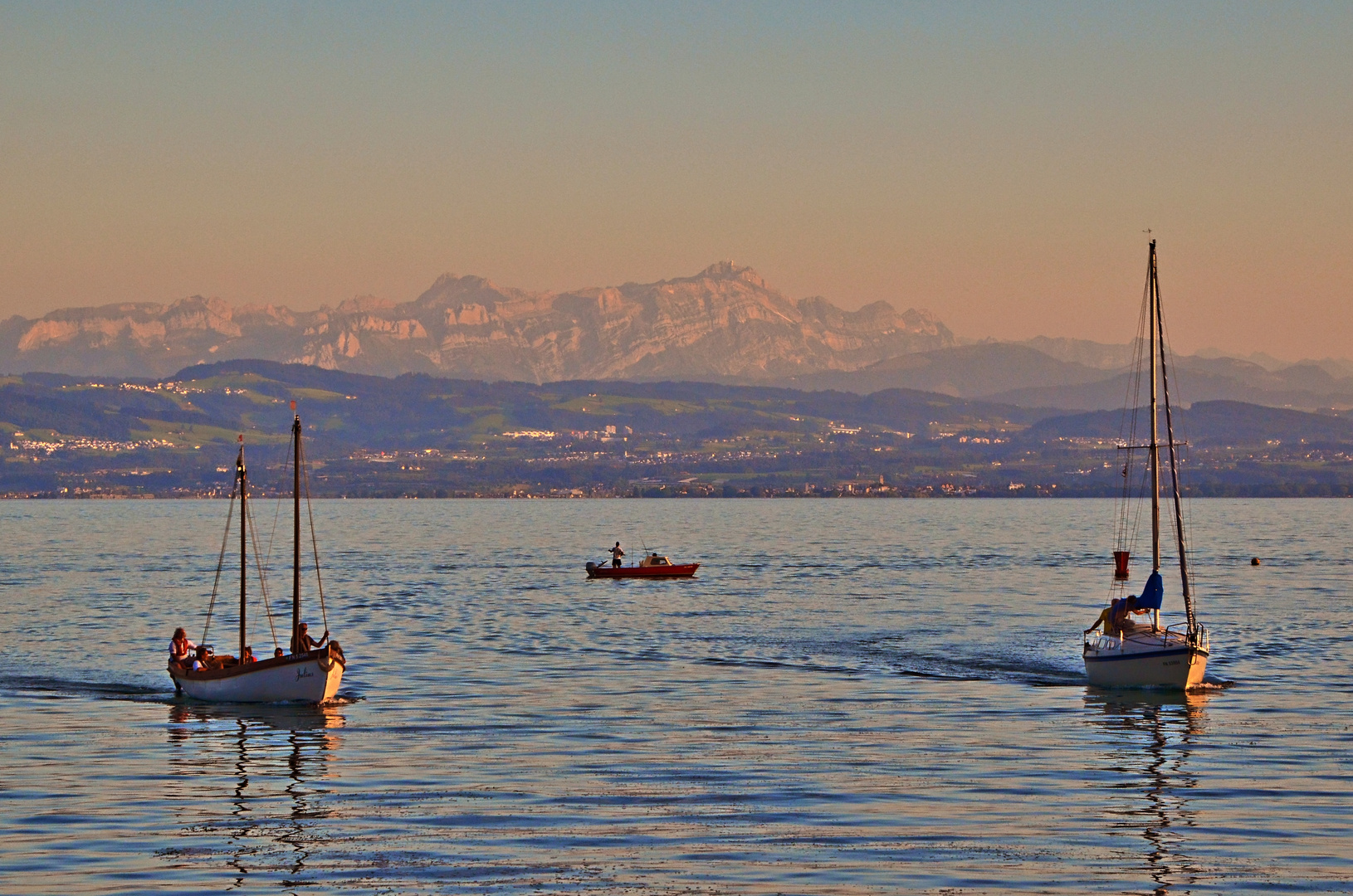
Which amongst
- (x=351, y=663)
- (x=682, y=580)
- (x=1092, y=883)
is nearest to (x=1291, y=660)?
(x=351, y=663)

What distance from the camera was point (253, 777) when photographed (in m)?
45.9

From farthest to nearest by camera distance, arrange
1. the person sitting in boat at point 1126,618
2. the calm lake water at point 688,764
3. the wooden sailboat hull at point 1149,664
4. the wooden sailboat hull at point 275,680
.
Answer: the person sitting in boat at point 1126,618 → the wooden sailboat hull at point 1149,664 → the wooden sailboat hull at point 275,680 → the calm lake water at point 688,764

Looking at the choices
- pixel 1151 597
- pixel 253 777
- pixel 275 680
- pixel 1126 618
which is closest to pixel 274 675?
pixel 275 680

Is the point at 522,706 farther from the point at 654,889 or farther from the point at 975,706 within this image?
the point at 654,889

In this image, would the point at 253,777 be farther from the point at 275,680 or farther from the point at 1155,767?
the point at 1155,767

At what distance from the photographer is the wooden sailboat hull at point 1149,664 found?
2518 inches

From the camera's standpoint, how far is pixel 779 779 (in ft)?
145

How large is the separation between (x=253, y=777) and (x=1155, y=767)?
24605 mm

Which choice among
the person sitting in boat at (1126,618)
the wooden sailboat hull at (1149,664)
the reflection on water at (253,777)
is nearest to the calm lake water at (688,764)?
the reflection on water at (253,777)

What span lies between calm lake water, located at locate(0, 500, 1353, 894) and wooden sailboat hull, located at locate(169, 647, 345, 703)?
3.28 feet

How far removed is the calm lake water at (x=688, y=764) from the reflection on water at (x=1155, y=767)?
6.2 inches

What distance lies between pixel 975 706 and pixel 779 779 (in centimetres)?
1825

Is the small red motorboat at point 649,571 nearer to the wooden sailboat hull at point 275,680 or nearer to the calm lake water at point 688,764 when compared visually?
the calm lake water at point 688,764

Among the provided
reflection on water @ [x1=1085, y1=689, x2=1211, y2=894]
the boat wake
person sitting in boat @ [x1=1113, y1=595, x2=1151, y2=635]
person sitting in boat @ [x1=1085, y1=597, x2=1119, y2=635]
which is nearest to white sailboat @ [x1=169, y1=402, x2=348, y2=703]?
the boat wake
